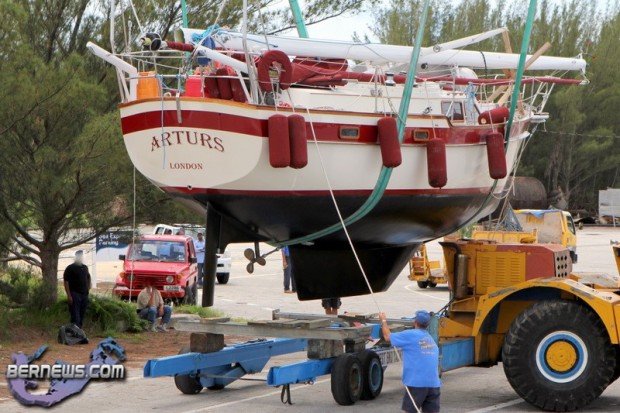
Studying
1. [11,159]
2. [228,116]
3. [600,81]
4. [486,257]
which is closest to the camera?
[228,116]

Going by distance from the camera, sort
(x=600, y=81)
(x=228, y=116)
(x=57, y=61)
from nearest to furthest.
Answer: (x=228, y=116), (x=57, y=61), (x=600, y=81)

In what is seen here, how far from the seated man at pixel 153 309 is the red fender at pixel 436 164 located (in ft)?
21.6

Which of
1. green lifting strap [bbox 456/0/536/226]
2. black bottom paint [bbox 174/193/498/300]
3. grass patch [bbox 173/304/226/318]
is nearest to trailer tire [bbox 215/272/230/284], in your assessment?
grass patch [bbox 173/304/226/318]

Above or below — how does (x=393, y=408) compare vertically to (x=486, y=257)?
below

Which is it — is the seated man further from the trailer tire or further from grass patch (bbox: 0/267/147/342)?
the trailer tire

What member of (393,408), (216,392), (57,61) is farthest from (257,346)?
(57,61)

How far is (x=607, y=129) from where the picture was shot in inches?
2279

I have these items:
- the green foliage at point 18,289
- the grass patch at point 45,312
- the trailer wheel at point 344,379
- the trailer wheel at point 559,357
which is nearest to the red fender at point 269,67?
the trailer wheel at point 344,379

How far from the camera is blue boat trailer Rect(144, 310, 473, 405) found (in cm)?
1100

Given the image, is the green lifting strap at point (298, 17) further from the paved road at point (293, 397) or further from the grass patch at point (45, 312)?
the grass patch at point (45, 312)

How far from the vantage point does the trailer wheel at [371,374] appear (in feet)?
37.3

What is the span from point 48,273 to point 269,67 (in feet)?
21.9

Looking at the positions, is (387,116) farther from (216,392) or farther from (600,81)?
(600,81)

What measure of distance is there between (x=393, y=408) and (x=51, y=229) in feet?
23.1
